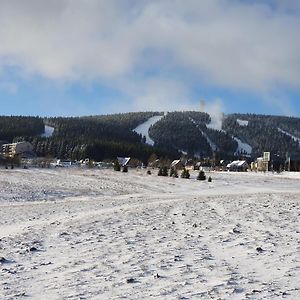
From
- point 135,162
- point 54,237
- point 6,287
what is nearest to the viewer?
point 6,287

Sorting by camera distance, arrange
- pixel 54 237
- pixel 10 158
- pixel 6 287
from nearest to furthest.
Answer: pixel 6 287, pixel 54 237, pixel 10 158

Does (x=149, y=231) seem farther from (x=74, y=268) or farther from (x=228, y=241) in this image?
(x=74, y=268)

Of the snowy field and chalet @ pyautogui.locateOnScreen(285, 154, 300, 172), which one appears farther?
chalet @ pyautogui.locateOnScreen(285, 154, 300, 172)

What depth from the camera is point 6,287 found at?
29.1 feet

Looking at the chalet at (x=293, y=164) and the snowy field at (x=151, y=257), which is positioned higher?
the chalet at (x=293, y=164)

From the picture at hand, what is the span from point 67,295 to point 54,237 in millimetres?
6778

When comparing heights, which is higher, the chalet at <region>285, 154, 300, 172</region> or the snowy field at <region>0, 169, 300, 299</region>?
the chalet at <region>285, 154, 300, 172</region>

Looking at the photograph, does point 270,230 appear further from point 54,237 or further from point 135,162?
point 135,162

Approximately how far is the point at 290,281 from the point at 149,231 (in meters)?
7.36

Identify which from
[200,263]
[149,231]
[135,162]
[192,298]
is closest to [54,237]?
[149,231]

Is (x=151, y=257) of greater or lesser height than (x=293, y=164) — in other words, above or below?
below

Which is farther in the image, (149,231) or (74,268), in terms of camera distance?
(149,231)

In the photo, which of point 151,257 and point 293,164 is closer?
point 151,257

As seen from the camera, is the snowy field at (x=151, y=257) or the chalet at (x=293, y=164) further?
the chalet at (x=293, y=164)
